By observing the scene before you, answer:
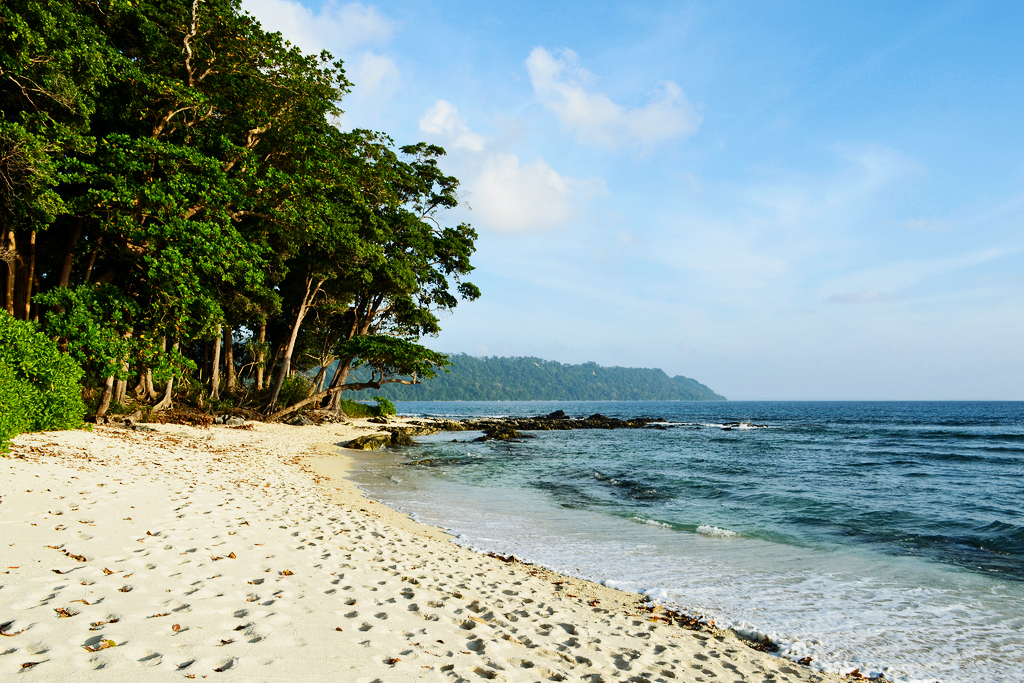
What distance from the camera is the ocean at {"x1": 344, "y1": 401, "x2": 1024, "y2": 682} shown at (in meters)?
5.78

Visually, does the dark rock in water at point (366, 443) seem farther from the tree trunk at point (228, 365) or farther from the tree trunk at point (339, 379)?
the tree trunk at point (228, 365)

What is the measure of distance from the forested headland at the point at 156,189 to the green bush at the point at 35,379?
0.31ft

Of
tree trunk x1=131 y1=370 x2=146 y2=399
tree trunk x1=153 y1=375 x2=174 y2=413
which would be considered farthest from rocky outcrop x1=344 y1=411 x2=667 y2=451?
tree trunk x1=131 y1=370 x2=146 y2=399

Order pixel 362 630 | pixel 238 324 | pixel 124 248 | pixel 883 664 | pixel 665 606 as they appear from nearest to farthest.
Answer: pixel 362 630 < pixel 883 664 < pixel 665 606 < pixel 124 248 < pixel 238 324

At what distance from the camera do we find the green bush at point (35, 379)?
11.5 meters

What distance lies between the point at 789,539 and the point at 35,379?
17.9 meters

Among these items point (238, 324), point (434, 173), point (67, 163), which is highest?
point (434, 173)

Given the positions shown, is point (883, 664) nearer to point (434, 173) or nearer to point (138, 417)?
point (138, 417)

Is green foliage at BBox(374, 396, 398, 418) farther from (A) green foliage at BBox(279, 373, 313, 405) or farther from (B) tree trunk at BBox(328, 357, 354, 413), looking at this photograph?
(A) green foliage at BBox(279, 373, 313, 405)

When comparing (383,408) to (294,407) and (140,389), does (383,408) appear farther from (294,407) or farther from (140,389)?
(140,389)

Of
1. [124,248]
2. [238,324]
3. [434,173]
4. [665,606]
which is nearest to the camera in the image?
[665,606]

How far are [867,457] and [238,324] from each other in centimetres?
3435

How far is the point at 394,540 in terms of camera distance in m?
7.94

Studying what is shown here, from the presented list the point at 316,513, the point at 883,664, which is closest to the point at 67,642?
the point at 316,513
